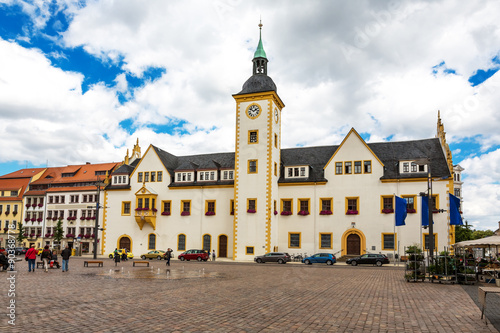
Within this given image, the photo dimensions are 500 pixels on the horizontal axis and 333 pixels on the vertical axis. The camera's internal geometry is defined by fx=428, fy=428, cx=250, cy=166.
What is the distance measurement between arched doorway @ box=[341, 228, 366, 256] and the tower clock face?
712 inches

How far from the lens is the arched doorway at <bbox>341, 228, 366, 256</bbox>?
48969 mm

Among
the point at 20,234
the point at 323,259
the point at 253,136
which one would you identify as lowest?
the point at 323,259

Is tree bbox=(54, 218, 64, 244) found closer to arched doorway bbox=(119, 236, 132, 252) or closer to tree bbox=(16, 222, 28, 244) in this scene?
tree bbox=(16, 222, 28, 244)

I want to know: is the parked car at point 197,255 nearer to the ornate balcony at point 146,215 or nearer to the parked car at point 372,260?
the ornate balcony at point 146,215

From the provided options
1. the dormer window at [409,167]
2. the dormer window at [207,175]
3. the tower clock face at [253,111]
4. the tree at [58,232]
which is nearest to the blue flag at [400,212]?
the dormer window at [409,167]

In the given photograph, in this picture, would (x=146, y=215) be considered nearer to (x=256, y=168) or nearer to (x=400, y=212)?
(x=256, y=168)

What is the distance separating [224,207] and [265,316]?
43.6 meters

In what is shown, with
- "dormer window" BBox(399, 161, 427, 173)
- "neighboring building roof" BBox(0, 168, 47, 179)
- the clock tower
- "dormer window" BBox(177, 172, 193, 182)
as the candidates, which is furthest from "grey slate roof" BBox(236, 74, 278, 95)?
"neighboring building roof" BBox(0, 168, 47, 179)

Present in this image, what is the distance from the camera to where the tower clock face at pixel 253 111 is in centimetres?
5382

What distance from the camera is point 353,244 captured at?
4950 centimetres

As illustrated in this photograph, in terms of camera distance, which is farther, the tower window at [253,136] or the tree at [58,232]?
the tree at [58,232]

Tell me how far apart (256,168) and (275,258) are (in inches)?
456

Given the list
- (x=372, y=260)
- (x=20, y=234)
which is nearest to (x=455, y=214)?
(x=372, y=260)

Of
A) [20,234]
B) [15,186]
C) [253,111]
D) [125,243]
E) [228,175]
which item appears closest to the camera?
[253,111]
